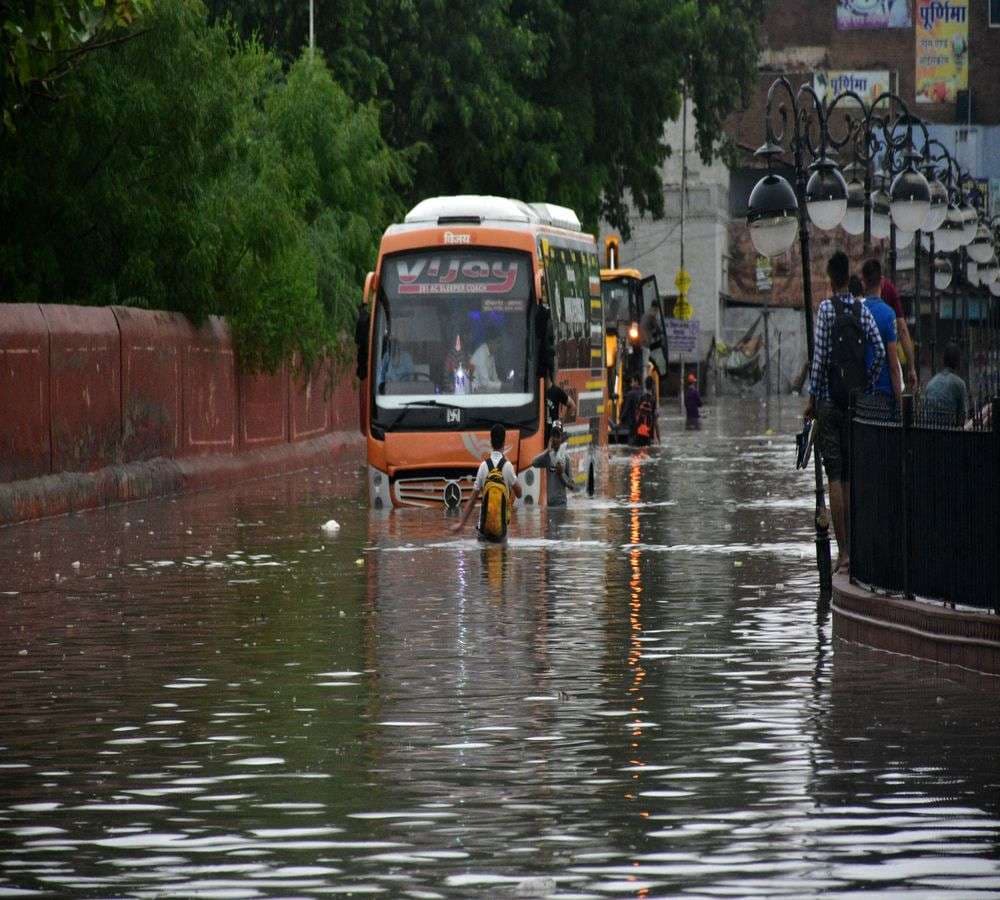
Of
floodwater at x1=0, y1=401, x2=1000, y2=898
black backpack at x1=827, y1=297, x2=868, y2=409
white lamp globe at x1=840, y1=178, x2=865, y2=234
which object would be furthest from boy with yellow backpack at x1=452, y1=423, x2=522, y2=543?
white lamp globe at x1=840, y1=178, x2=865, y2=234

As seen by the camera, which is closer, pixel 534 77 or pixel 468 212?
pixel 468 212

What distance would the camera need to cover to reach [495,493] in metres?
23.2

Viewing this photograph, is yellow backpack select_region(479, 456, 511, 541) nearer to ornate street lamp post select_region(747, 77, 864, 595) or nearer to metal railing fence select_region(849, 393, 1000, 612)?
ornate street lamp post select_region(747, 77, 864, 595)

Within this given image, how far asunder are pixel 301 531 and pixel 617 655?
12.2 m

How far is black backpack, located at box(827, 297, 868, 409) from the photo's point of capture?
16922mm

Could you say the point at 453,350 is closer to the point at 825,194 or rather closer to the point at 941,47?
the point at 825,194

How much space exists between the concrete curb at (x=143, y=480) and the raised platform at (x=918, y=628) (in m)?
13.8

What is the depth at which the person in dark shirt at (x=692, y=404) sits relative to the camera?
63.9 metres

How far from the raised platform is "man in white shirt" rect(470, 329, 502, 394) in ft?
50.8

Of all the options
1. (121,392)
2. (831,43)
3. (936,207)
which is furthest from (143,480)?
(831,43)

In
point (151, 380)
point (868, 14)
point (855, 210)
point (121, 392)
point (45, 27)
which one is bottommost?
point (121, 392)

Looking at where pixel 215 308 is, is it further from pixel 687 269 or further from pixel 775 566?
pixel 687 269

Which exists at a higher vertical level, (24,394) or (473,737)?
(24,394)

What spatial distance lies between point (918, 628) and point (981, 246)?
33492 mm
